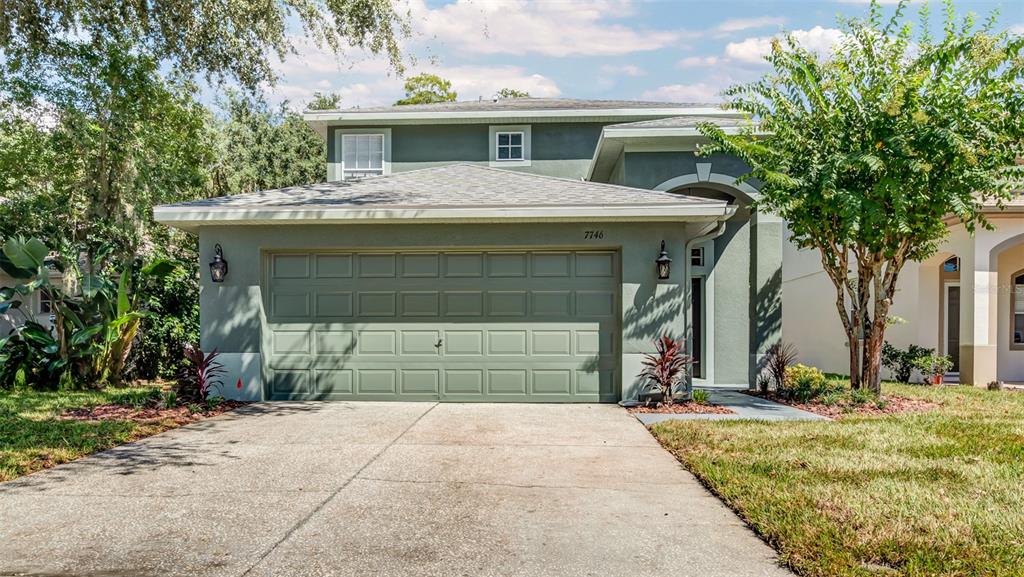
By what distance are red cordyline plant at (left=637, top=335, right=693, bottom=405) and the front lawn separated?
20.6 ft

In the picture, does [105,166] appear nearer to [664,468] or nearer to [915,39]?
[664,468]

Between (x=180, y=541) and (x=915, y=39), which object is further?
(x=915, y=39)

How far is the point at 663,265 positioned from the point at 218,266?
650 cm

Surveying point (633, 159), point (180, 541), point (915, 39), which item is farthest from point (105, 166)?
point (915, 39)

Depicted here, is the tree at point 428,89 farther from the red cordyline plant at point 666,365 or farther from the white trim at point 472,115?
the red cordyline plant at point 666,365

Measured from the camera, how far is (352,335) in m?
9.82

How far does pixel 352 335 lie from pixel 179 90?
8473mm

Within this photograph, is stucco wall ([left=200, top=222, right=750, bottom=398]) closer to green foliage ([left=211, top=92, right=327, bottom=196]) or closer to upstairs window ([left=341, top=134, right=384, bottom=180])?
upstairs window ([left=341, top=134, right=384, bottom=180])

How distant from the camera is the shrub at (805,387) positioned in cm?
967

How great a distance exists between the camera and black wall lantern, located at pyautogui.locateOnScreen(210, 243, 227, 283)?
376 inches

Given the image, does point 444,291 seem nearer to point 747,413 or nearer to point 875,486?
point 747,413

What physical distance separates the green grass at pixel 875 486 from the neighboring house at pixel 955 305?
4656 millimetres

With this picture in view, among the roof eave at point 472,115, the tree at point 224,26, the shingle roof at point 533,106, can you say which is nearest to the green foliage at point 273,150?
the roof eave at point 472,115

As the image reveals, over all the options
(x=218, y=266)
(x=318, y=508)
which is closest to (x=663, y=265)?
(x=318, y=508)
